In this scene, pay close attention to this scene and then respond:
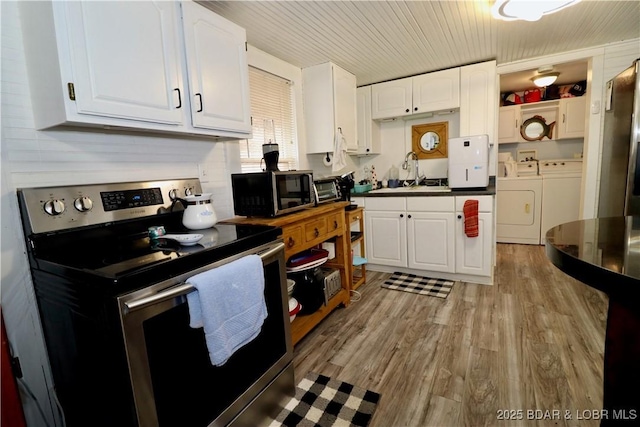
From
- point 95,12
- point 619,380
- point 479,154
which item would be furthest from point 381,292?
point 95,12

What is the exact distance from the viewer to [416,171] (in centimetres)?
362

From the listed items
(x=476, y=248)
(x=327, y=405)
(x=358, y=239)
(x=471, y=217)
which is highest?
(x=471, y=217)

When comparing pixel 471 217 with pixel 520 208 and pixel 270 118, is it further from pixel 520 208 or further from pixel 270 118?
pixel 520 208

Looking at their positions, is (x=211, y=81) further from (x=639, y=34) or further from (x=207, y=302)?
(x=639, y=34)

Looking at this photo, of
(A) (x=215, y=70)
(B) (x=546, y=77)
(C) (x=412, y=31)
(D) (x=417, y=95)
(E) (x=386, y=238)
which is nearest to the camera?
(A) (x=215, y=70)

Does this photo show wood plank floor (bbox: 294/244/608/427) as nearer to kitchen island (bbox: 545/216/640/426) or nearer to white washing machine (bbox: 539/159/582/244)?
kitchen island (bbox: 545/216/640/426)

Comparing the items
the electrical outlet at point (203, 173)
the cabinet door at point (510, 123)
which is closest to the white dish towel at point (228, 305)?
the electrical outlet at point (203, 173)

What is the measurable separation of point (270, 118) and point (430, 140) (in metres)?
1.99

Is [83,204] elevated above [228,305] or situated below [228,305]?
above

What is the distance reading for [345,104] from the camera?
3006 millimetres

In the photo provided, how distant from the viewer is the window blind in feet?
7.61

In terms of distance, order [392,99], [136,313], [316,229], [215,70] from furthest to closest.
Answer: [392,99] < [316,229] < [215,70] < [136,313]

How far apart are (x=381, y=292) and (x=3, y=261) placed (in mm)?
2414

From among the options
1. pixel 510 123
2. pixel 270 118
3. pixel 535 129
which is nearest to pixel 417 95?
pixel 270 118
